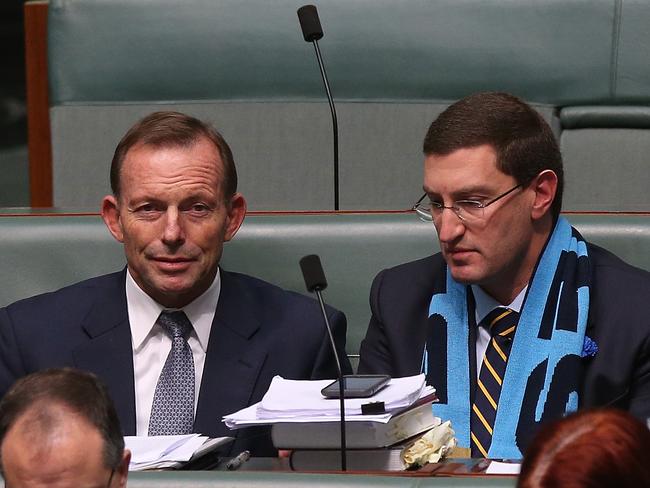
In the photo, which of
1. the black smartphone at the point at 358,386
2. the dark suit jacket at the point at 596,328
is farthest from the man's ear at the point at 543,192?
the black smartphone at the point at 358,386

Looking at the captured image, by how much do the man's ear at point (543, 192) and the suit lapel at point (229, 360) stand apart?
1.57ft

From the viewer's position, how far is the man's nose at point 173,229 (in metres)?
2.20

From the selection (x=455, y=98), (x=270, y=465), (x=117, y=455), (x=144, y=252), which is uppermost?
(x=455, y=98)

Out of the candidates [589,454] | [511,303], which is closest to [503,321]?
[511,303]

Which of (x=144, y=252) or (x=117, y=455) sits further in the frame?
(x=144, y=252)

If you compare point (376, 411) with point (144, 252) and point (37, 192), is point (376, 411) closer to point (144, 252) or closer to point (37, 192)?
point (144, 252)

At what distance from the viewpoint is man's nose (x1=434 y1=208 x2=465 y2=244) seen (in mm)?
2148

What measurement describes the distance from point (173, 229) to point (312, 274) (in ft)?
1.34

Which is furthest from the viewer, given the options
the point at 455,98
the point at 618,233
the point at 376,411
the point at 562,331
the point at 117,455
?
the point at 455,98

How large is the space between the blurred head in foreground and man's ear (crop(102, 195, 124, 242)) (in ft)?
2.68

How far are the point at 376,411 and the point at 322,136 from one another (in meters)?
1.54

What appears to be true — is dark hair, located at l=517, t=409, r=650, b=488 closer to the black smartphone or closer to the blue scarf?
the black smartphone

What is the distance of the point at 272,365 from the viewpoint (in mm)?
2232

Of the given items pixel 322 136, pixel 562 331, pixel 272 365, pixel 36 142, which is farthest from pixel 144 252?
pixel 36 142
